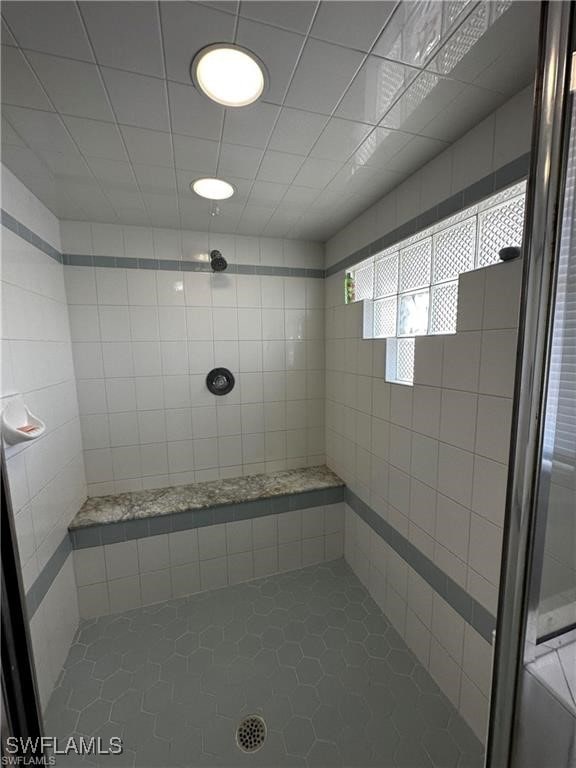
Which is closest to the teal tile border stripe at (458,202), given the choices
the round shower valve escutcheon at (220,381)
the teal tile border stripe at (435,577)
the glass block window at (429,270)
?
the glass block window at (429,270)

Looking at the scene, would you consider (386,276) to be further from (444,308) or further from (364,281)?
(444,308)

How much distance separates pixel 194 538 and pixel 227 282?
189cm

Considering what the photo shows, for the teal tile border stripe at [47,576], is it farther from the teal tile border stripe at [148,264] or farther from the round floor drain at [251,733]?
the teal tile border stripe at [148,264]

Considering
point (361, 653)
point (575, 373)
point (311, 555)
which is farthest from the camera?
point (311, 555)

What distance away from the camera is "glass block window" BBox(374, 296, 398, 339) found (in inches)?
72.6

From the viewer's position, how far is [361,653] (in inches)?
65.2

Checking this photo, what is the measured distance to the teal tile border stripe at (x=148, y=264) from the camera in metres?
1.75

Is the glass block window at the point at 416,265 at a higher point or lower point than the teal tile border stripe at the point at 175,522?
higher

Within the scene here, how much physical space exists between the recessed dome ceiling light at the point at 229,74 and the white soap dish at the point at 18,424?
1439mm

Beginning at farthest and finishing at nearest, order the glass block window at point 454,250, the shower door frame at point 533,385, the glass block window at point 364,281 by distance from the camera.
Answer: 1. the glass block window at point 364,281
2. the glass block window at point 454,250
3. the shower door frame at point 533,385

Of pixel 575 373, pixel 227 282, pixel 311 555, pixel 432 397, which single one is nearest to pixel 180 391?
pixel 227 282

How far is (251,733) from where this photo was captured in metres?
1.32

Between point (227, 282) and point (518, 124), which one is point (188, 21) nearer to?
point (518, 124)

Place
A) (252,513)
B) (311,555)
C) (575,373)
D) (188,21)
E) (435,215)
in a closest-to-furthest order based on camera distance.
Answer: (575,373) < (188,21) < (435,215) < (252,513) < (311,555)
